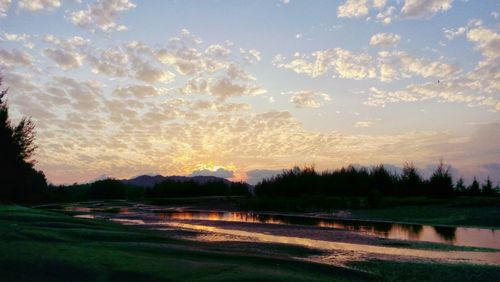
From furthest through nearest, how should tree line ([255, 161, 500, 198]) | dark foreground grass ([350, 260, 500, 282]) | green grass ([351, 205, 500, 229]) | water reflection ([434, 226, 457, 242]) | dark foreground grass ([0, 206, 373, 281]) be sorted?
tree line ([255, 161, 500, 198])
green grass ([351, 205, 500, 229])
water reflection ([434, 226, 457, 242])
dark foreground grass ([350, 260, 500, 282])
dark foreground grass ([0, 206, 373, 281])

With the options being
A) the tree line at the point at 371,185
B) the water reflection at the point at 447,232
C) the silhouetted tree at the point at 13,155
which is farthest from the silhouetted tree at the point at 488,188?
the silhouetted tree at the point at 13,155

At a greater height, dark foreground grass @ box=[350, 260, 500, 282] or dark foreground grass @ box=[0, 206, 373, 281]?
dark foreground grass @ box=[0, 206, 373, 281]

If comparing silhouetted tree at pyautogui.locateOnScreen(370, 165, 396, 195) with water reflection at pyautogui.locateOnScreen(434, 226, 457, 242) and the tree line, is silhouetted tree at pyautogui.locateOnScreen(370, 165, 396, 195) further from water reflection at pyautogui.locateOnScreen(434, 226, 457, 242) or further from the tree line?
water reflection at pyautogui.locateOnScreen(434, 226, 457, 242)

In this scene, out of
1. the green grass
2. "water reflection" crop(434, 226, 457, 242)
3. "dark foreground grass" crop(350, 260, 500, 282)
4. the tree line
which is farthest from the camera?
the tree line

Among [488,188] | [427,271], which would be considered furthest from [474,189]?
[427,271]

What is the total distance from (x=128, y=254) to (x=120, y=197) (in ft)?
287

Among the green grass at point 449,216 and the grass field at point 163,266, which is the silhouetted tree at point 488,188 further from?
the grass field at point 163,266

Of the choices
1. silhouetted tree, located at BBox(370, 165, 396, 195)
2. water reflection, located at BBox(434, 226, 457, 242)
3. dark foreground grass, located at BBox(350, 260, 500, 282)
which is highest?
silhouetted tree, located at BBox(370, 165, 396, 195)

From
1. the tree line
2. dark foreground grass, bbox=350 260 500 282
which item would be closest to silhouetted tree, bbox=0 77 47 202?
the tree line

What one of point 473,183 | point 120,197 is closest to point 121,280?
point 473,183

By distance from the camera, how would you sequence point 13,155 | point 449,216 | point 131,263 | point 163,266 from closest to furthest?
point 163,266 < point 131,263 < point 449,216 < point 13,155

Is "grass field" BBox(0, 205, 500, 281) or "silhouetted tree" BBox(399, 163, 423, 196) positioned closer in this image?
"grass field" BBox(0, 205, 500, 281)

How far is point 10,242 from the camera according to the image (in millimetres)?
11719

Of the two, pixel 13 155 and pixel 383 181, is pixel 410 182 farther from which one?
pixel 13 155
